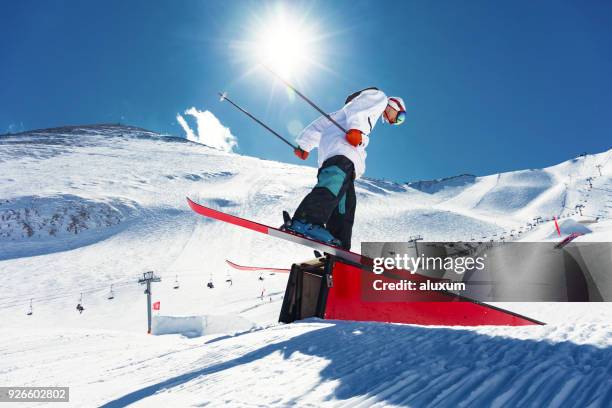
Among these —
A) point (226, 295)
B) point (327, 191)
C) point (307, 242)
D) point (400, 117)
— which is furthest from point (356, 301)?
point (226, 295)

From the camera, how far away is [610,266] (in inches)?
253

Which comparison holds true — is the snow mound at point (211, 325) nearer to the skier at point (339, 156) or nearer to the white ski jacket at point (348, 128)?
the skier at point (339, 156)

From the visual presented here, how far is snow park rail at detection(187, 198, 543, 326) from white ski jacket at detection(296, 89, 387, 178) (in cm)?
98

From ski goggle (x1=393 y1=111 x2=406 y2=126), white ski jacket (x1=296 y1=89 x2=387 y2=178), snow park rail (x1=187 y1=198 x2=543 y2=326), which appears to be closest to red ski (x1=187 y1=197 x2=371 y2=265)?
snow park rail (x1=187 y1=198 x2=543 y2=326)

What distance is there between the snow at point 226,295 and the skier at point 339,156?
3.33ft

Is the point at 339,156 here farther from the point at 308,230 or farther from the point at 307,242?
the point at 307,242

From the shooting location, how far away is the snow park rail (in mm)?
3953

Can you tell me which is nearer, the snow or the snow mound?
the snow

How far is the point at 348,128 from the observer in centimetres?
403

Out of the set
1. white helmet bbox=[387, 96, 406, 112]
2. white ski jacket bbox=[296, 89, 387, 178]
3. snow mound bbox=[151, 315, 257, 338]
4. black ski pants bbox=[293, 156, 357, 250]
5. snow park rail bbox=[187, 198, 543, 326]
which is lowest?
snow mound bbox=[151, 315, 257, 338]

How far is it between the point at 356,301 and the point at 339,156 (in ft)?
5.25

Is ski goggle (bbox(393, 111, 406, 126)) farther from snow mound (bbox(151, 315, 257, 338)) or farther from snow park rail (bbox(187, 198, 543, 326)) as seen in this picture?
snow mound (bbox(151, 315, 257, 338))

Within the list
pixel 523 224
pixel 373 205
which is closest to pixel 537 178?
pixel 523 224

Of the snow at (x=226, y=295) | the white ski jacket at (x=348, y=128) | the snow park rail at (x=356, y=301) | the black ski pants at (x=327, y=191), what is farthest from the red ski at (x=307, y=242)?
the white ski jacket at (x=348, y=128)
